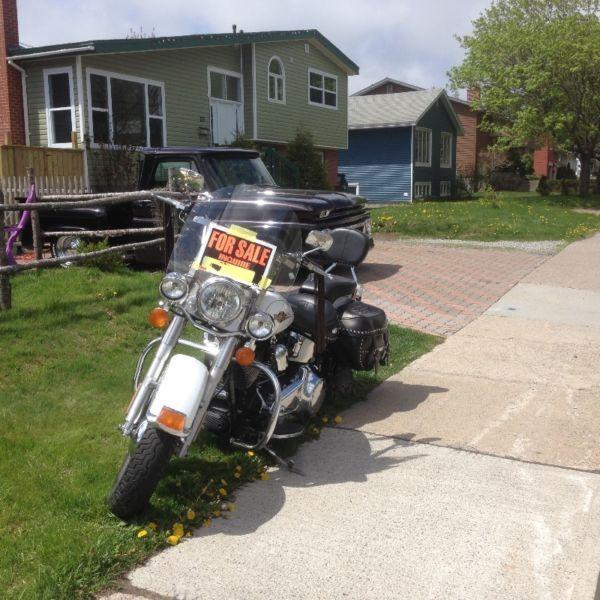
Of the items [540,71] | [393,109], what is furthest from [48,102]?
[393,109]

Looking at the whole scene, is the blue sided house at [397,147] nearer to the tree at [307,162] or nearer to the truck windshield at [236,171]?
the tree at [307,162]

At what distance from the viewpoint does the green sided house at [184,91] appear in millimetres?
15883

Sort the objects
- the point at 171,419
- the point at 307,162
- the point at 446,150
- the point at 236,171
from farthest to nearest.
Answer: the point at 446,150 → the point at 307,162 → the point at 236,171 → the point at 171,419

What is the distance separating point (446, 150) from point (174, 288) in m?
33.8

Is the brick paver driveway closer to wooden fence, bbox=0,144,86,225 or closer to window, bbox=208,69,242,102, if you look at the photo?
wooden fence, bbox=0,144,86,225

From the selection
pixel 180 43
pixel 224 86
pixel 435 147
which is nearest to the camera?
pixel 180 43

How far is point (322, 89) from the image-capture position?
25750mm

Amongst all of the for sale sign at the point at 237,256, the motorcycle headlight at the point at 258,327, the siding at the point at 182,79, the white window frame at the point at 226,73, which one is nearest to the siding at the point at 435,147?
the white window frame at the point at 226,73

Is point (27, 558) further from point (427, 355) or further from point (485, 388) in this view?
point (427, 355)

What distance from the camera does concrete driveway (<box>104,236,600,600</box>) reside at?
2.97 meters

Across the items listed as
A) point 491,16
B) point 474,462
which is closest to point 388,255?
point 474,462

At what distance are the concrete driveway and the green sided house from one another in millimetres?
12317

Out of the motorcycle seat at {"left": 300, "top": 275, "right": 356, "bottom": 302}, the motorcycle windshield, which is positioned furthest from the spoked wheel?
the motorcycle windshield

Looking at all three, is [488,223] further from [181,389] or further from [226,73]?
[181,389]
